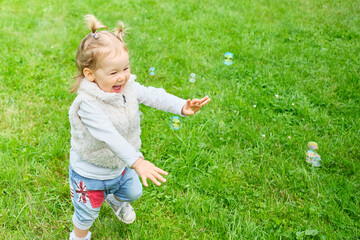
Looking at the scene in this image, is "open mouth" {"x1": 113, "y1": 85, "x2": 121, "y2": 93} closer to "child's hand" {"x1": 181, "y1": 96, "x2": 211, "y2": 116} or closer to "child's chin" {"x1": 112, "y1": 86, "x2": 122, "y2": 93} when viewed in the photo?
"child's chin" {"x1": 112, "y1": 86, "x2": 122, "y2": 93}

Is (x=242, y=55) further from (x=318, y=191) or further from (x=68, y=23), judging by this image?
(x=68, y=23)

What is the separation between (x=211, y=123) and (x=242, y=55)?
1646mm

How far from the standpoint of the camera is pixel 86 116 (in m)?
1.92

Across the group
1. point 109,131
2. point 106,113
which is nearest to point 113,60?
point 106,113

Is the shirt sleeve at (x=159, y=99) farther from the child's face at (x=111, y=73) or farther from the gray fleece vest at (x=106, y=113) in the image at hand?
the child's face at (x=111, y=73)

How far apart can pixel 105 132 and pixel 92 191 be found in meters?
0.55

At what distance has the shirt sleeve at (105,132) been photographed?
72.4 inches

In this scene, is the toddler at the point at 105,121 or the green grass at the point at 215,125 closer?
the toddler at the point at 105,121

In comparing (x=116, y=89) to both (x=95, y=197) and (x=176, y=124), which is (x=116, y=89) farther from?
(x=176, y=124)

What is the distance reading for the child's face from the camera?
1.95 metres

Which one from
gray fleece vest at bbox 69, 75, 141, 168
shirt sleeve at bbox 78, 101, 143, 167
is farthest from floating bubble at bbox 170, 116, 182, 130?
shirt sleeve at bbox 78, 101, 143, 167

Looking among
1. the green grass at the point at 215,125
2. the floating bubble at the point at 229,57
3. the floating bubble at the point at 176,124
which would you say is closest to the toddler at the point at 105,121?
the green grass at the point at 215,125

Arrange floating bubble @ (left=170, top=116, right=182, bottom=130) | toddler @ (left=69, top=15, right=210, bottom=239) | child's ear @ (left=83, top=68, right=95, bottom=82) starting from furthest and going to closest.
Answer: floating bubble @ (left=170, top=116, right=182, bottom=130)
child's ear @ (left=83, top=68, right=95, bottom=82)
toddler @ (left=69, top=15, right=210, bottom=239)

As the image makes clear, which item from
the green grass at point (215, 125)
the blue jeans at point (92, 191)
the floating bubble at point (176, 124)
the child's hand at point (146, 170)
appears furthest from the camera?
the floating bubble at point (176, 124)
